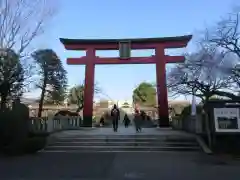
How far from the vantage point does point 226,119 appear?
55.2 ft

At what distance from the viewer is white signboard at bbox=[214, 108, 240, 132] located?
16.6 meters

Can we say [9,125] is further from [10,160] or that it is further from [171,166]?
[171,166]

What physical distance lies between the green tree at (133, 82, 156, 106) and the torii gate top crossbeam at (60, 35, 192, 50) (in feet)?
183

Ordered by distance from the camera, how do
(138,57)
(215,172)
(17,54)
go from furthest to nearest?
(138,57), (17,54), (215,172)

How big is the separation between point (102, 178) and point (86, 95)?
2224 centimetres

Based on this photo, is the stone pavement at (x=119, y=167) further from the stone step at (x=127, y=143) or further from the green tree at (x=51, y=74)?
the green tree at (x=51, y=74)

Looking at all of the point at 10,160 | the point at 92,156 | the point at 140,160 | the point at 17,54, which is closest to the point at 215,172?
the point at 140,160

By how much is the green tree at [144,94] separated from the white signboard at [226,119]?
7091 cm

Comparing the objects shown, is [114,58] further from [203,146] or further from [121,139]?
[203,146]

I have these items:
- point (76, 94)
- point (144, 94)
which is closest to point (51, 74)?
point (76, 94)

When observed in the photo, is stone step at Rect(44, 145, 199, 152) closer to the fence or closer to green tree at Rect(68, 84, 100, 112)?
the fence

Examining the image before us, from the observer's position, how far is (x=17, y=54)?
20.3 m

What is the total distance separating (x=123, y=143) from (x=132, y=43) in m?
15.8

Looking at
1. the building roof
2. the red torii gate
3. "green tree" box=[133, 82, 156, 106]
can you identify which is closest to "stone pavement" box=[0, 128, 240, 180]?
the red torii gate
